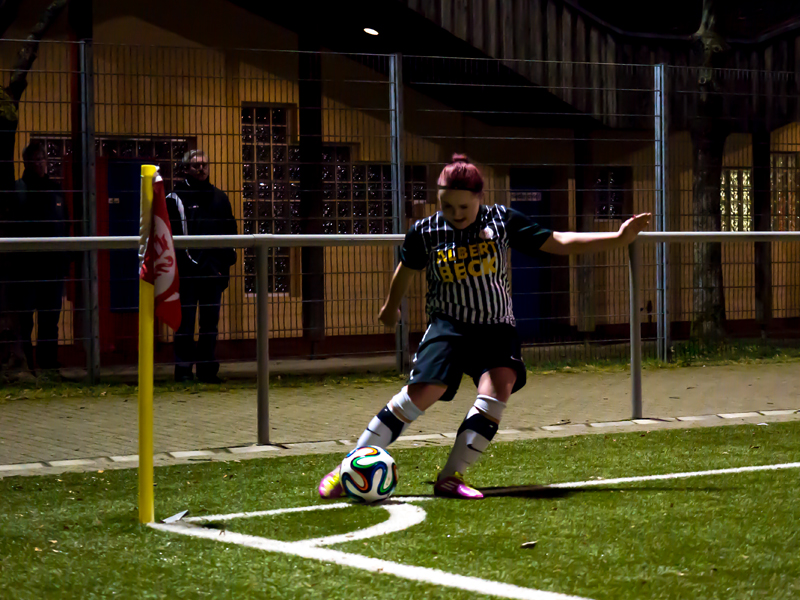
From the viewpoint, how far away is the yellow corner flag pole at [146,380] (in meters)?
4.71

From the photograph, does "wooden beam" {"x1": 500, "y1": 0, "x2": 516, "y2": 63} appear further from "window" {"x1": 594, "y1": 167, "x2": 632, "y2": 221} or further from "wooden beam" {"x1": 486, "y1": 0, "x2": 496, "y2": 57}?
"window" {"x1": 594, "y1": 167, "x2": 632, "y2": 221}

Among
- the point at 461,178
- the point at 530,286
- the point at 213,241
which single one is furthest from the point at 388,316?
the point at 530,286

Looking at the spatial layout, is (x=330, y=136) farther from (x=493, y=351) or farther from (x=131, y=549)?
(x=131, y=549)

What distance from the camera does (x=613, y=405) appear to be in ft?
30.2

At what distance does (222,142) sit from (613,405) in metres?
4.54

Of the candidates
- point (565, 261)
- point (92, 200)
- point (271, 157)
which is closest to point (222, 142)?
point (271, 157)

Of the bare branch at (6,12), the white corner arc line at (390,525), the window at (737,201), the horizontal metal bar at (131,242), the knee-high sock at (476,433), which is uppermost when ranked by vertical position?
the bare branch at (6,12)

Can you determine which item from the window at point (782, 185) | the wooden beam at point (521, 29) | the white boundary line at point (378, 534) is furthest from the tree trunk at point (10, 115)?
the window at point (782, 185)

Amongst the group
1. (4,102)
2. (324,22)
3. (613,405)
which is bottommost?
(613,405)

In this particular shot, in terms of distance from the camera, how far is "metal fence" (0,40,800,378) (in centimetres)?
1061

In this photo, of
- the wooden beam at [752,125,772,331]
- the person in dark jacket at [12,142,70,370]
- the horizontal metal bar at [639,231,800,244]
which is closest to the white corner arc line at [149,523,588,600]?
the horizontal metal bar at [639,231,800,244]

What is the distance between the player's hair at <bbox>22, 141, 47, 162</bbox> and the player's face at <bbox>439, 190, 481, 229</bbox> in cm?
616

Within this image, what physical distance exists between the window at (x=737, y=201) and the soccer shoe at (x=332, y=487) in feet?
28.6

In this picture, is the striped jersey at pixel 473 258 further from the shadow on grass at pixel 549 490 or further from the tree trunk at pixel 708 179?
the tree trunk at pixel 708 179
